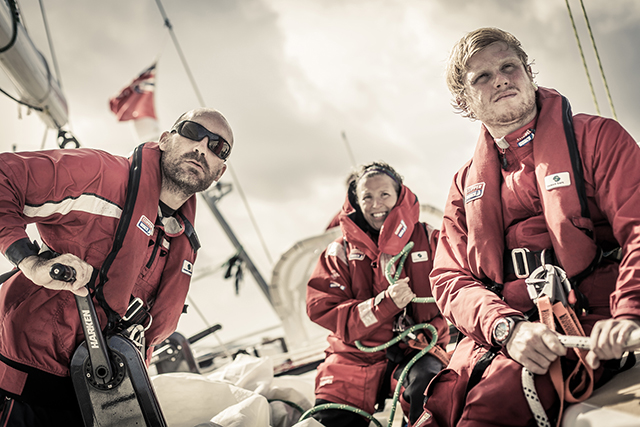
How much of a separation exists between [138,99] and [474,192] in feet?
32.9

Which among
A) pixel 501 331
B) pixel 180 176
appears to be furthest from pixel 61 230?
pixel 501 331

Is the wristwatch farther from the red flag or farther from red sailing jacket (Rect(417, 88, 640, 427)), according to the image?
the red flag

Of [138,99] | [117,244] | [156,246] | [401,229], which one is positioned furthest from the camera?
[138,99]

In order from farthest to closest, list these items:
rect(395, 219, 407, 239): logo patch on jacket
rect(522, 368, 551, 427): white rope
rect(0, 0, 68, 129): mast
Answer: rect(0, 0, 68, 129): mast < rect(395, 219, 407, 239): logo patch on jacket < rect(522, 368, 551, 427): white rope

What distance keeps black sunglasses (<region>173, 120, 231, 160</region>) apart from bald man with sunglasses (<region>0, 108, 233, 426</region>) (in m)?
0.18

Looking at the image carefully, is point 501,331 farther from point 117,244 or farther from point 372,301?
point 117,244

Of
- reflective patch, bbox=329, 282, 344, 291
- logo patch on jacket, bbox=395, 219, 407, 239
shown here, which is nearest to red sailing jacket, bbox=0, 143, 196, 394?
reflective patch, bbox=329, 282, 344, 291

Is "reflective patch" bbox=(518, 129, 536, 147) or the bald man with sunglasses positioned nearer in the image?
"reflective patch" bbox=(518, 129, 536, 147)

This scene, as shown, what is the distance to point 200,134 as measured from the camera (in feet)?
8.11

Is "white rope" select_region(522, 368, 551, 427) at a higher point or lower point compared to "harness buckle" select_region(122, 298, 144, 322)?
lower

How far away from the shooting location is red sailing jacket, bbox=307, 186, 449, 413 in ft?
8.14

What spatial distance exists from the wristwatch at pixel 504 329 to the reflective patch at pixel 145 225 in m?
1.59

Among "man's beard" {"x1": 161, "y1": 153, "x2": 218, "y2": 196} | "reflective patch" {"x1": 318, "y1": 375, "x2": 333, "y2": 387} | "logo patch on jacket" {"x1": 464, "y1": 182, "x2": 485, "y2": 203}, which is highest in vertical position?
"man's beard" {"x1": 161, "y1": 153, "x2": 218, "y2": 196}

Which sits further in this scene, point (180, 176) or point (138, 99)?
point (138, 99)
